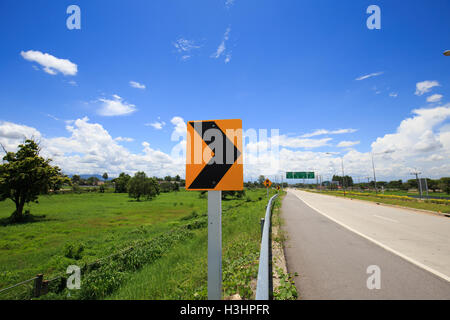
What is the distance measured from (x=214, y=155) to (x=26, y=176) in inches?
1052

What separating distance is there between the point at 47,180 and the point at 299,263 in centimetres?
2645

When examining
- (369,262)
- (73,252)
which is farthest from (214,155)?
(73,252)

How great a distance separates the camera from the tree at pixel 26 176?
66.2 ft

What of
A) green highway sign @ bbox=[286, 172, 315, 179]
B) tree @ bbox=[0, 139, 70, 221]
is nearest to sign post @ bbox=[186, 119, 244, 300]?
tree @ bbox=[0, 139, 70, 221]

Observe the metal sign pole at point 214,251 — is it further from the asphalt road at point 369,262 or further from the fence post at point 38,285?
the fence post at point 38,285

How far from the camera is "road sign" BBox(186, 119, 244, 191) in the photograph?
1.88 metres

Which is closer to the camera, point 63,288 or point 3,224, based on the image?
point 63,288

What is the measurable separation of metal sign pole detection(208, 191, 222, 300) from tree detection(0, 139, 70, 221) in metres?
26.4

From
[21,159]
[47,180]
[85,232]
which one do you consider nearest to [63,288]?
[85,232]

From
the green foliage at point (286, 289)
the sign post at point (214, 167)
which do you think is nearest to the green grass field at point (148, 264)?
the green foliage at point (286, 289)
